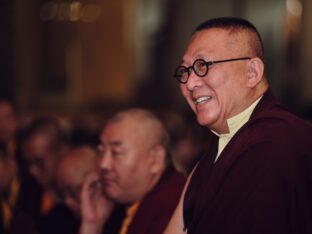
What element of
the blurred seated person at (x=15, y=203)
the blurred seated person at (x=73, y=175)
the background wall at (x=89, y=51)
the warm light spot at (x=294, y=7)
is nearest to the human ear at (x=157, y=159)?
the blurred seated person at (x=73, y=175)

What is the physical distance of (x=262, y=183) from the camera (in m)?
1.61

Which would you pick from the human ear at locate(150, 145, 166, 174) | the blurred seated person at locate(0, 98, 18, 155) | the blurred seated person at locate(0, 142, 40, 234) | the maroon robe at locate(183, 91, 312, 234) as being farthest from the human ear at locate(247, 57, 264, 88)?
the blurred seated person at locate(0, 98, 18, 155)

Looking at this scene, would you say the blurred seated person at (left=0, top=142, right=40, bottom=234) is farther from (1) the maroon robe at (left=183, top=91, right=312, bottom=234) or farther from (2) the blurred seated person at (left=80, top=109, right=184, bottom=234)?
(1) the maroon robe at (left=183, top=91, right=312, bottom=234)

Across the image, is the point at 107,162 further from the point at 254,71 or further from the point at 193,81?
the point at 254,71

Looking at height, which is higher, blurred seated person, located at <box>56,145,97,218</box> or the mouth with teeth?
the mouth with teeth

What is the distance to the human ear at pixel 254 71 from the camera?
187 centimetres

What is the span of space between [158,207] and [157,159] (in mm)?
264

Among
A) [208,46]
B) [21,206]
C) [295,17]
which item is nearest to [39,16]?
[295,17]

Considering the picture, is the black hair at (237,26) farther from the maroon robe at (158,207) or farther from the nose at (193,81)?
the maroon robe at (158,207)

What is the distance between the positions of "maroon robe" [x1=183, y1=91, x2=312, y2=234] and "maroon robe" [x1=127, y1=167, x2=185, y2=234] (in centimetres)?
79

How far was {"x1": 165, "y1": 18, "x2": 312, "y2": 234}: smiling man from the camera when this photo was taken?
5.28 ft

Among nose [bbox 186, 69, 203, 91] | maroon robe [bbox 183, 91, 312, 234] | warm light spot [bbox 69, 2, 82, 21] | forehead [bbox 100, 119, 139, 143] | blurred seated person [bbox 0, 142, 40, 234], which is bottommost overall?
blurred seated person [bbox 0, 142, 40, 234]

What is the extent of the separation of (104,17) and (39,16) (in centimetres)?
98

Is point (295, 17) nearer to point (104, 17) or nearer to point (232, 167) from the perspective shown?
point (104, 17)
